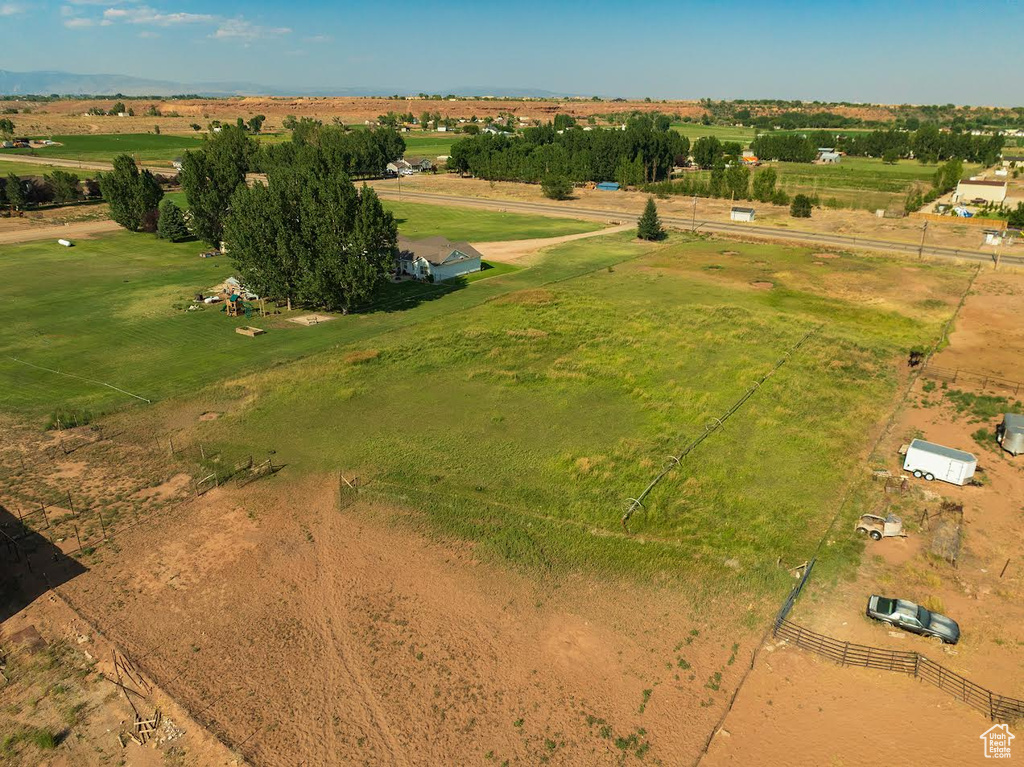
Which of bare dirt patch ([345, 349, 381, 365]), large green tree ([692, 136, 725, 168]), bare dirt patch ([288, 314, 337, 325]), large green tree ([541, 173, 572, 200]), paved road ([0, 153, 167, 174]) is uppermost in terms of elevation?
large green tree ([692, 136, 725, 168])

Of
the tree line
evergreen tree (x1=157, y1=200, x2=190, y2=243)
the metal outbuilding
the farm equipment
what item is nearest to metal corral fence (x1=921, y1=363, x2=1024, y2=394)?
the metal outbuilding

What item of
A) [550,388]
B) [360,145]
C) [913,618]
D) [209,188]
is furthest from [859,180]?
[913,618]

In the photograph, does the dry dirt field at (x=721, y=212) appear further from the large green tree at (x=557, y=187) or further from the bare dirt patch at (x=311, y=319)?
the bare dirt patch at (x=311, y=319)

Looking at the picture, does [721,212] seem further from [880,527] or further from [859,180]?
[880,527]

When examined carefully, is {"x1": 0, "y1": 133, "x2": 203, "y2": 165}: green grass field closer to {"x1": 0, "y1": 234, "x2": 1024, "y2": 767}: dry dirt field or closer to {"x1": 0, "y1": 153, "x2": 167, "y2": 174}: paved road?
{"x1": 0, "y1": 153, "x2": 167, "y2": 174}: paved road

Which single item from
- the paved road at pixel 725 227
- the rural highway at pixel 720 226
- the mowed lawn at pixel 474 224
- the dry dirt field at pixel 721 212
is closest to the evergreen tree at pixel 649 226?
the mowed lawn at pixel 474 224

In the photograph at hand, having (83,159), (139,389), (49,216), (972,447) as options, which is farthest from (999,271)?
(83,159)

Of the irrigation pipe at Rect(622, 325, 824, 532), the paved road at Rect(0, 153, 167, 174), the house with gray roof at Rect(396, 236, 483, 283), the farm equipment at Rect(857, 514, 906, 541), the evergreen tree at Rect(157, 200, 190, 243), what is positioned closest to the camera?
the farm equipment at Rect(857, 514, 906, 541)
